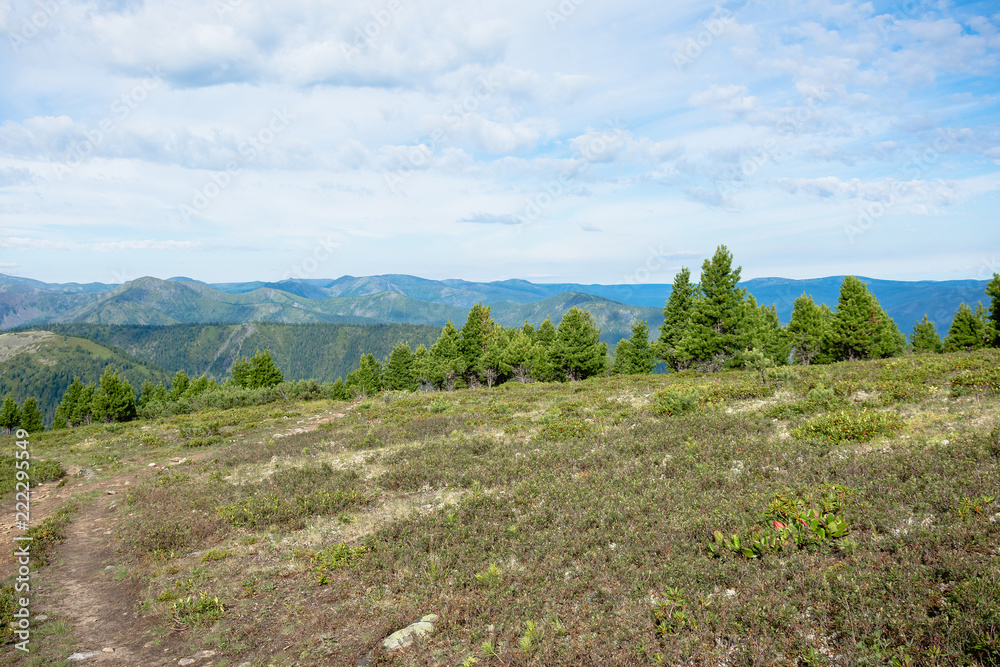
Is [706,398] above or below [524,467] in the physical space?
above

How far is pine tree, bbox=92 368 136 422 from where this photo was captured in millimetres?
71688

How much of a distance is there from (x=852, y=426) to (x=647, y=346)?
5015cm

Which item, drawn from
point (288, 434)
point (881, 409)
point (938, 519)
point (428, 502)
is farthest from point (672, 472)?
point (288, 434)

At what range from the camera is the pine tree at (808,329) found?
2299 inches

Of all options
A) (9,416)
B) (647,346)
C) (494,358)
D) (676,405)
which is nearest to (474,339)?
(494,358)

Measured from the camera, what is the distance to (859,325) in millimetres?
49906

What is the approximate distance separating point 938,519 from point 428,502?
10.5 m

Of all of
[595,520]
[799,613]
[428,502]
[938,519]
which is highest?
[938,519]

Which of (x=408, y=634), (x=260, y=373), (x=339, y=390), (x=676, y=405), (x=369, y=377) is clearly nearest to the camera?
(x=408, y=634)

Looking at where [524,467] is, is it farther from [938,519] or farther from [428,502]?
[938,519]

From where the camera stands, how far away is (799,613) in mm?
5797

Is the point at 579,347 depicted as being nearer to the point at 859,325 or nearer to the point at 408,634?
the point at 859,325

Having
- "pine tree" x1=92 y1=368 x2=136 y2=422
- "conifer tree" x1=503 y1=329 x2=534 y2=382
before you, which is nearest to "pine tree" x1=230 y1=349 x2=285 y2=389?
"pine tree" x1=92 y1=368 x2=136 y2=422

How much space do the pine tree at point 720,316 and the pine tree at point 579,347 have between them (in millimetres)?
15351
